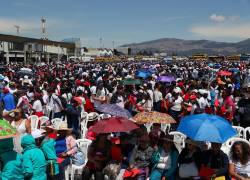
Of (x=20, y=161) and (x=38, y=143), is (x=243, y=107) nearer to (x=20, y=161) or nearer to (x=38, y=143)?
(x=38, y=143)

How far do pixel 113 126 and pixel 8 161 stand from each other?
83.4 inches

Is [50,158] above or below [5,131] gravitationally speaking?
below

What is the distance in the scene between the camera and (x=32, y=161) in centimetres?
568

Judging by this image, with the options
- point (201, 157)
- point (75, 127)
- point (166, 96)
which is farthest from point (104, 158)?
point (166, 96)

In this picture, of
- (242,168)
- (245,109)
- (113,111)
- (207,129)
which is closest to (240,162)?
(242,168)

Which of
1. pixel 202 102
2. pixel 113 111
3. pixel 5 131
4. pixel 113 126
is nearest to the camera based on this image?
pixel 5 131

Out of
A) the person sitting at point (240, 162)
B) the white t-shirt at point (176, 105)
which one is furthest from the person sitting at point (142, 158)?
the white t-shirt at point (176, 105)

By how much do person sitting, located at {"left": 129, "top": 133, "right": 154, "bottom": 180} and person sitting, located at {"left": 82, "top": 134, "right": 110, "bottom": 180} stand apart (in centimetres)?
39

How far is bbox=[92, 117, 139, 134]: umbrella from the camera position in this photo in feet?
22.6

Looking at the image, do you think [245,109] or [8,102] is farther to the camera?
[8,102]

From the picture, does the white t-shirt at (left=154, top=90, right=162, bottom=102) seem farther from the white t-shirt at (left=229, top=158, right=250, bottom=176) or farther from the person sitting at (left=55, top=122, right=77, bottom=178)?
the white t-shirt at (left=229, top=158, right=250, bottom=176)

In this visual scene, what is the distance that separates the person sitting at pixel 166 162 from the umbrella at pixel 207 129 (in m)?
0.30

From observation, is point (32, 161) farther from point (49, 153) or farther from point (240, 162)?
point (240, 162)

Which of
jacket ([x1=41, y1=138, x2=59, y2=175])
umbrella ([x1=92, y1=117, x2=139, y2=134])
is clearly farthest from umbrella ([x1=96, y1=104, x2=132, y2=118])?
jacket ([x1=41, y1=138, x2=59, y2=175])
